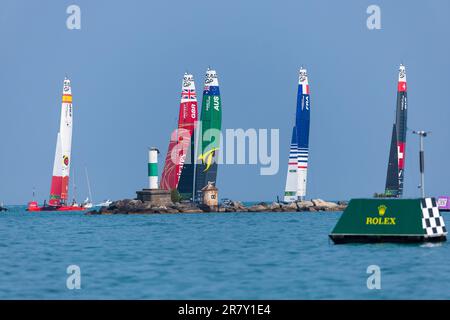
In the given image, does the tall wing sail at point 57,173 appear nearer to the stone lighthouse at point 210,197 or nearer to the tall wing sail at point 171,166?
the tall wing sail at point 171,166

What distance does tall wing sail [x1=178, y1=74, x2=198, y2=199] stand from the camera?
174875 mm

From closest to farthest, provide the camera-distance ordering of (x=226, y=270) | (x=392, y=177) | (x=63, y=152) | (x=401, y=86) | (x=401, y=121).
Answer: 1. (x=226, y=270)
2. (x=392, y=177)
3. (x=401, y=121)
4. (x=401, y=86)
5. (x=63, y=152)

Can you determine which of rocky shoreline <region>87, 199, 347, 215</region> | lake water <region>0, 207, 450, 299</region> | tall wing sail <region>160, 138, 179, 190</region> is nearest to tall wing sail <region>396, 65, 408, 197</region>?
rocky shoreline <region>87, 199, 347, 215</region>

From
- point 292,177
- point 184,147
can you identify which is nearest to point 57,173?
point 184,147

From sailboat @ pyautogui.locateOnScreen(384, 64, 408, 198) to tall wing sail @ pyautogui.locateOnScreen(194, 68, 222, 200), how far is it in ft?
102

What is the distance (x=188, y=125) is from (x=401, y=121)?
3913 cm

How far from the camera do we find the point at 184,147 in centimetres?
17688

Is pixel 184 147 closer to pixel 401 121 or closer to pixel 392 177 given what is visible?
pixel 392 177

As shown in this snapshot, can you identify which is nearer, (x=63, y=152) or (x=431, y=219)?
(x=431, y=219)

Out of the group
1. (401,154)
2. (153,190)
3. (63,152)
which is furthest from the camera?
(63,152)

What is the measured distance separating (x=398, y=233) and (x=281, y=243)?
10.8 meters

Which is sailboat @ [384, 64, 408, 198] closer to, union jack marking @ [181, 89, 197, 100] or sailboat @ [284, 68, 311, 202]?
sailboat @ [284, 68, 311, 202]

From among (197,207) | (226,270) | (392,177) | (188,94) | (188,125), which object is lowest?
(197,207)

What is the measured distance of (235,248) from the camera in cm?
5900
